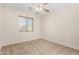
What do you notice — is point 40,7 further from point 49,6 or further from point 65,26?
point 65,26

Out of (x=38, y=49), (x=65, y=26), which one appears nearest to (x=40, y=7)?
(x=65, y=26)

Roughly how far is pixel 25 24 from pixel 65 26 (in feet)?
1.98

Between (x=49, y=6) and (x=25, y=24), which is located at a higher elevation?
(x=49, y=6)

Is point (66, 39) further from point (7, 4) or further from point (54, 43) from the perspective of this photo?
point (7, 4)

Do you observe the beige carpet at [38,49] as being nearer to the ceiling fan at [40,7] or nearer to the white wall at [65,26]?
the white wall at [65,26]

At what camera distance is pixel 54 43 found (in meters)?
1.62

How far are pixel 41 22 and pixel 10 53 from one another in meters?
0.67

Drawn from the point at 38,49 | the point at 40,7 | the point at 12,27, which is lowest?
the point at 38,49

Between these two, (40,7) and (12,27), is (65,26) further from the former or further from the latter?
(12,27)

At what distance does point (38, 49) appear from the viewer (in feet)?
5.41

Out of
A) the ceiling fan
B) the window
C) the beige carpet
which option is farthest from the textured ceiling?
the beige carpet

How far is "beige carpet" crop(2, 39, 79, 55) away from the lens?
1.61m

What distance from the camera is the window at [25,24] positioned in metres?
1.61
